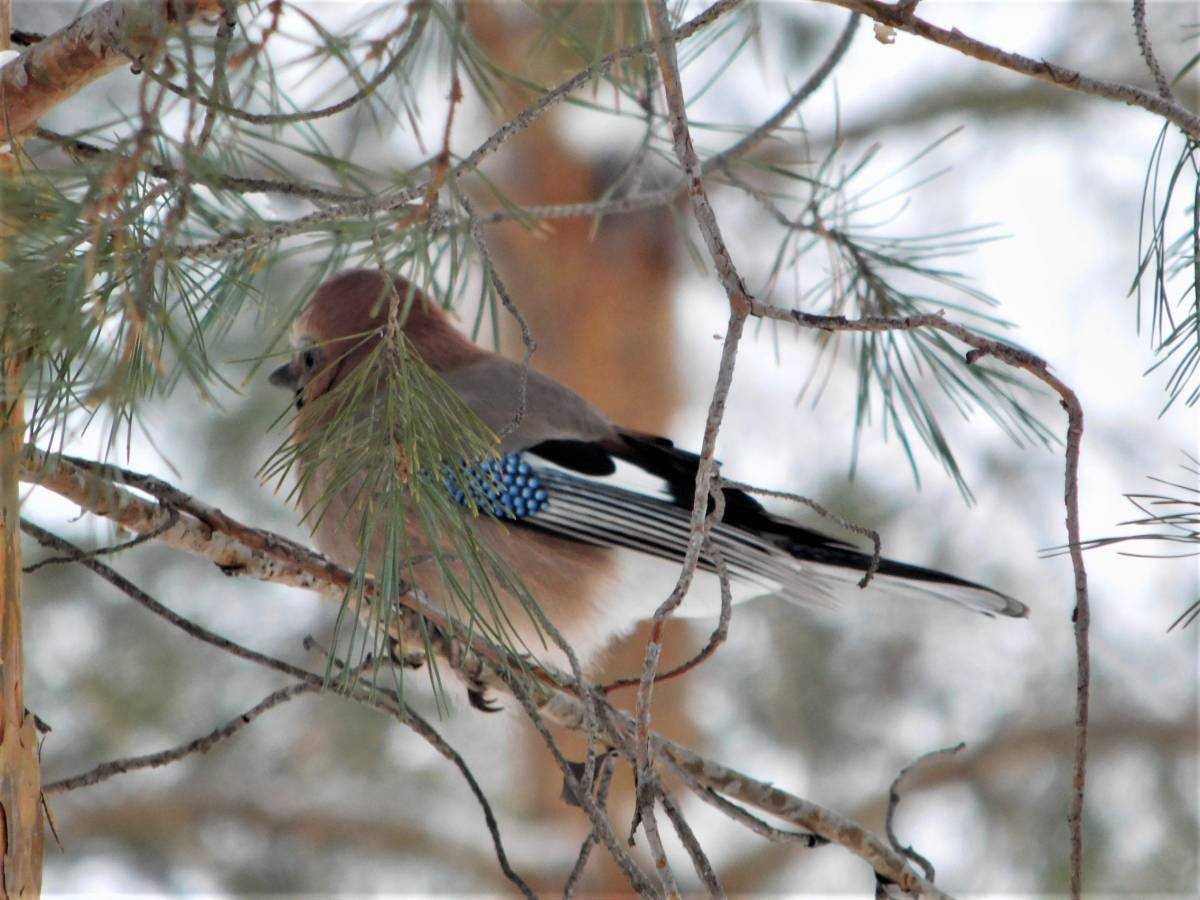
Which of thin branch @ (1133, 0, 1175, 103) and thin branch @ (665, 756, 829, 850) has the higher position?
thin branch @ (1133, 0, 1175, 103)

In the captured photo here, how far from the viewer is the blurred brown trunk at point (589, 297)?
15.0 feet

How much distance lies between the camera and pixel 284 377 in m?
2.73

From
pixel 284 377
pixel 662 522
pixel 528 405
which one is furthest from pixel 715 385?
Result: pixel 284 377

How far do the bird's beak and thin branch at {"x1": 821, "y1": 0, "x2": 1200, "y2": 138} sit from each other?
1.66 meters

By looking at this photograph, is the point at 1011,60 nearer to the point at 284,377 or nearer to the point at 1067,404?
the point at 1067,404

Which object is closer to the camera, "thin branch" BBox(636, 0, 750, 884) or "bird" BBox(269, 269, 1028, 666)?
"thin branch" BBox(636, 0, 750, 884)

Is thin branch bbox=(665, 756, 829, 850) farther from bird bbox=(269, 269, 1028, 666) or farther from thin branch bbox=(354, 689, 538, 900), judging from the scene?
bird bbox=(269, 269, 1028, 666)

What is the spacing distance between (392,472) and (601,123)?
345 cm

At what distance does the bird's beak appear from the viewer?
8.82ft

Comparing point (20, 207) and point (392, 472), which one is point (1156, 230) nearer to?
point (392, 472)

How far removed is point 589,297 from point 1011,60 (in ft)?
11.3

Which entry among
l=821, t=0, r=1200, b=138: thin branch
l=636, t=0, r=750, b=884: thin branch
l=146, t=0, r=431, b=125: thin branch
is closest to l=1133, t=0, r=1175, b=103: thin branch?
l=821, t=0, r=1200, b=138: thin branch

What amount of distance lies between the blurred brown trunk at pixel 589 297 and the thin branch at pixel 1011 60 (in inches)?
129

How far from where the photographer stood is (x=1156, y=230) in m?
1.42
